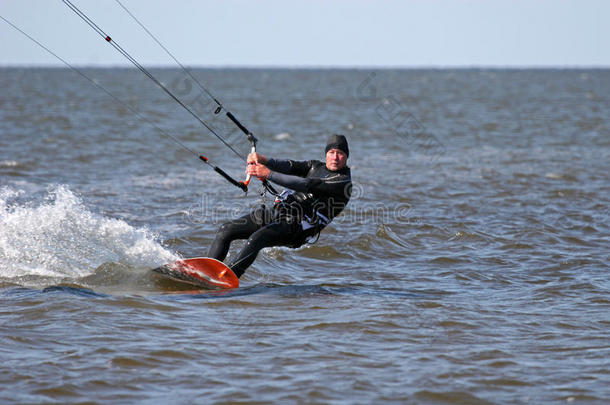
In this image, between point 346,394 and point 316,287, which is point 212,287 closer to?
point 316,287

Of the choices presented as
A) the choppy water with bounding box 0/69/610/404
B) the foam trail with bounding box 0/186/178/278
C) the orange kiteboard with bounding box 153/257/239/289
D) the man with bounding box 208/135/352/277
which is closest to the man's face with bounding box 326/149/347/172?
the man with bounding box 208/135/352/277

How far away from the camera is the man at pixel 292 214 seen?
867cm

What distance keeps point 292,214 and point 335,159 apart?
0.79 metres

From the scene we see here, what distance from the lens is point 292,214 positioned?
885 centimetres

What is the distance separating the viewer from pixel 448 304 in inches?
333

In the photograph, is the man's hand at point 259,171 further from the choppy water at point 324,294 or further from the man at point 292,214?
the choppy water at point 324,294

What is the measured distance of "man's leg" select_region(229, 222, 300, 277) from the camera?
28.4ft

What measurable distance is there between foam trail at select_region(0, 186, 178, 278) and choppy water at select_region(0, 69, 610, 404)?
1.0 inches

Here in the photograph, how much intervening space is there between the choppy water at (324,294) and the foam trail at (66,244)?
3 centimetres

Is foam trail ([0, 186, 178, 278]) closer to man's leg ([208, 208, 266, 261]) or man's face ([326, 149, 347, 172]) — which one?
man's leg ([208, 208, 266, 261])

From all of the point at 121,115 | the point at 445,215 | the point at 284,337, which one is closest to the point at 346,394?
the point at 284,337

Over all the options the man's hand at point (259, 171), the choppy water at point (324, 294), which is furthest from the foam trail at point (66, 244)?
the man's hand at point (259, 171)

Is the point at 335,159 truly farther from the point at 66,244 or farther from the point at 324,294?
the point at 66,244

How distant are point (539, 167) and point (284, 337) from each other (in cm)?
1549
